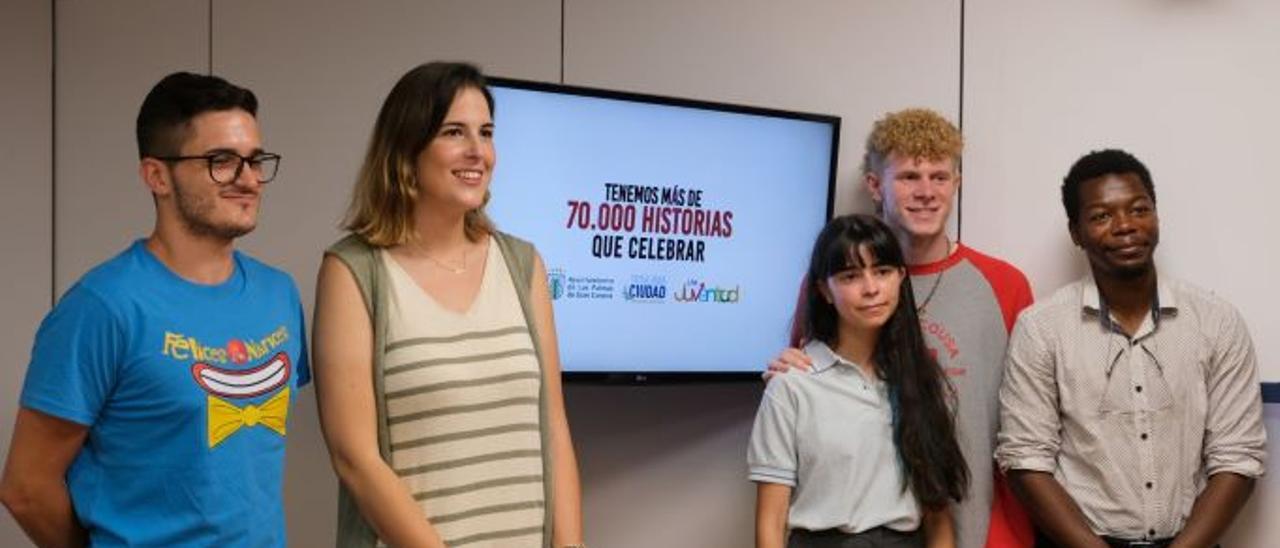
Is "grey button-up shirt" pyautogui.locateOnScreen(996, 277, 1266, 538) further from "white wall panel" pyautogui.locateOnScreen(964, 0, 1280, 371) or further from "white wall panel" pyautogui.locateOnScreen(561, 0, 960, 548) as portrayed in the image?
"white wall panel" pyautogui.locateOnScreen(561, 0, 960, 548)

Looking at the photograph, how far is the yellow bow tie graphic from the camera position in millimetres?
2258

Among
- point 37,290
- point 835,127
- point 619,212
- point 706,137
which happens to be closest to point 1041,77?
point 835,127

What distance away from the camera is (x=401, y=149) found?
2465 mm

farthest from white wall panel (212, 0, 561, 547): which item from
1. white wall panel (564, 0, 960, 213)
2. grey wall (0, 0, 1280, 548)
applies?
white wall panel (564, 0, 960, 213)

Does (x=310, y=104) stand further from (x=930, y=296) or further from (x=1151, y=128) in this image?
(x=1151, y=128)

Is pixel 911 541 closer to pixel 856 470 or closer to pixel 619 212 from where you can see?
pixel 856 470

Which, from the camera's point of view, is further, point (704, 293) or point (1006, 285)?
point (704, 293)

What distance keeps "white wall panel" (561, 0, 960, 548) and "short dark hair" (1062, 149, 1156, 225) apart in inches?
20.4

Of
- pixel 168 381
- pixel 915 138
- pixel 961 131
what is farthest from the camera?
pixel 961 131

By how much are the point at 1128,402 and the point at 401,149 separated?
1775mm

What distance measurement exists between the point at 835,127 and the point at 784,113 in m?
0.15

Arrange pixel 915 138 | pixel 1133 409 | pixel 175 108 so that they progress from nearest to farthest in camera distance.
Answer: pixel 175 108 → pixel 1133 409 → pixel 915 138

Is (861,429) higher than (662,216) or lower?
lower

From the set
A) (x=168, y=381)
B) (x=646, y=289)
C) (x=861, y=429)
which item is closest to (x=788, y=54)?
(x=646, y=289)
